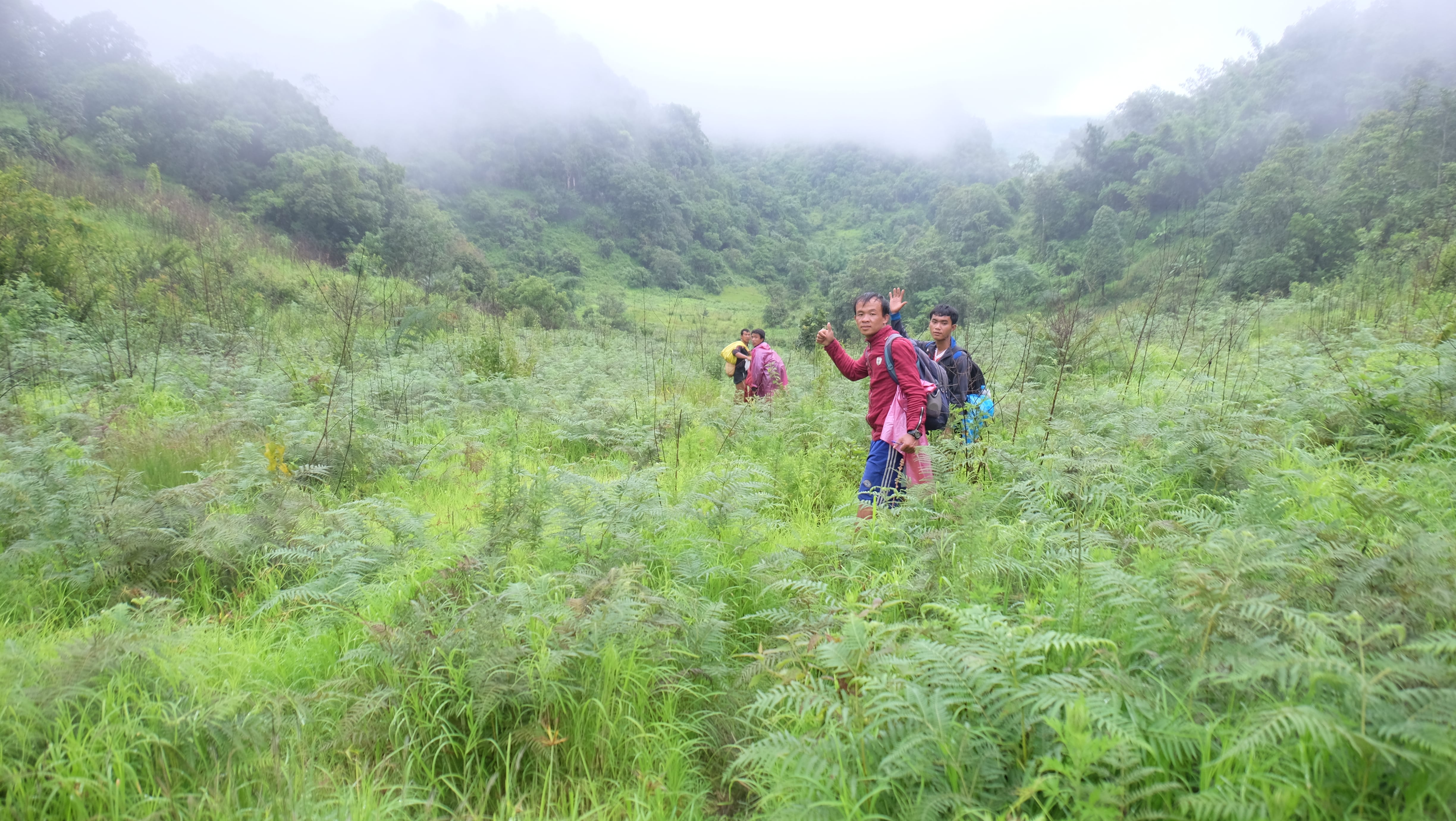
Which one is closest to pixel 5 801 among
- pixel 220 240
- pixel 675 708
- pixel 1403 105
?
pixel 675 708

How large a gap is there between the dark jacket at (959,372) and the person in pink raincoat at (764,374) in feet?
9.50

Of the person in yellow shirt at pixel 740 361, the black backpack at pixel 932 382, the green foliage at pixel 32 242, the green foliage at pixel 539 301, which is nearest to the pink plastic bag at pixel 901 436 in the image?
the black backpack at pixel 932 382

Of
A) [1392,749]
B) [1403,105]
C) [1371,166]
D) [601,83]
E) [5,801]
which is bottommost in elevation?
[5,801]

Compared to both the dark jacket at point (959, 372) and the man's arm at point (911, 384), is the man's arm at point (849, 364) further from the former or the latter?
the dark jacket at point (959, 372)

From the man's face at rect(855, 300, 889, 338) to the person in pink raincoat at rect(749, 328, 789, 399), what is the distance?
3503 millimetres

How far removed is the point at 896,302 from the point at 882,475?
1436mm

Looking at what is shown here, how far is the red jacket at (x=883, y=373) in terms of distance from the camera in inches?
182

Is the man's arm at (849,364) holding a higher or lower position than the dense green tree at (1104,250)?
lower

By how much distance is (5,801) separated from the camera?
2062 mm

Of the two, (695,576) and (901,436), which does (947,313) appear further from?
(695,576)

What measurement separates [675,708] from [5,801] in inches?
90.6

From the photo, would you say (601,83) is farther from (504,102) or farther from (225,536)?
(225,536)

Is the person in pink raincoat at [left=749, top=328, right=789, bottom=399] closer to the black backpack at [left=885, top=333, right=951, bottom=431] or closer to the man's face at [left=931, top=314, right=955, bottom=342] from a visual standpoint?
the man's face at [left=931, top=314, right=955, bottom=342]

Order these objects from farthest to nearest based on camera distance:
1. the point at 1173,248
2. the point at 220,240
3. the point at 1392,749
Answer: the point at 1173,248, the point at 220,240, the point at 1392,749
